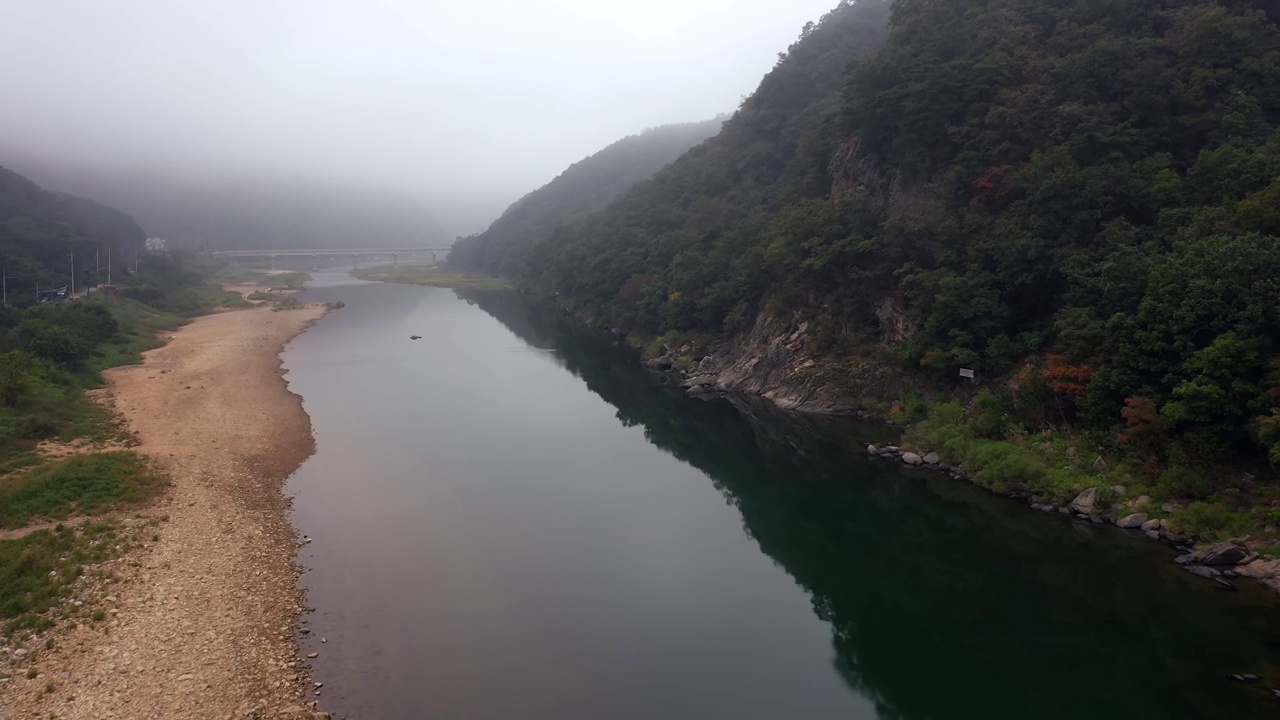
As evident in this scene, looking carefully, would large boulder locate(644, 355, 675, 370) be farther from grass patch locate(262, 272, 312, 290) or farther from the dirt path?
grass patch locate(262, 272, 312, 290)

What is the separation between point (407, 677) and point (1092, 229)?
24.2 meters

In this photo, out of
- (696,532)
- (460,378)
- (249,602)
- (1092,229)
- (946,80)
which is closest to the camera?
(249,602)

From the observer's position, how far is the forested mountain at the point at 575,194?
366ft

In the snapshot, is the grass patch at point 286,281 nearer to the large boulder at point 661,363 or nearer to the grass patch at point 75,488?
the large boulder at point 661,363

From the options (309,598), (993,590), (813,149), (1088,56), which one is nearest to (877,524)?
(993,590)

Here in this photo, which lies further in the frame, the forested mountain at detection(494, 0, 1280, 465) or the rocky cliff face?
the rocky cliff face

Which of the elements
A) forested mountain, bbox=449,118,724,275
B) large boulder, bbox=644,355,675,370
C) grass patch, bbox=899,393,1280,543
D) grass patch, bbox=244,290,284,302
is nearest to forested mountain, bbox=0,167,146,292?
grass patch, bbox=244,290,284,302

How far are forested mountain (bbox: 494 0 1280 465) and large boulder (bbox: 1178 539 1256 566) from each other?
2.09 m

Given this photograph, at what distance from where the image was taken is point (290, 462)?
23.8 metres

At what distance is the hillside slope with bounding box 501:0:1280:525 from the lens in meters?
17.4

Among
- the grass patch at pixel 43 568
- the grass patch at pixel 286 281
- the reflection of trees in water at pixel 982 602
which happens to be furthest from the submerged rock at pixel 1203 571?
the grass patch at pixel 286 281

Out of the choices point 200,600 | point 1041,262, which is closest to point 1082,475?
point 1041,262

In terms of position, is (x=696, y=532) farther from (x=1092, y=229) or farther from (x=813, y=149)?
(x=813, y=149)

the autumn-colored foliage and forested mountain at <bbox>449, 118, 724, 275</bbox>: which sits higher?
forested mountain at <bbox>449, 118, 724, 275</bbox>
